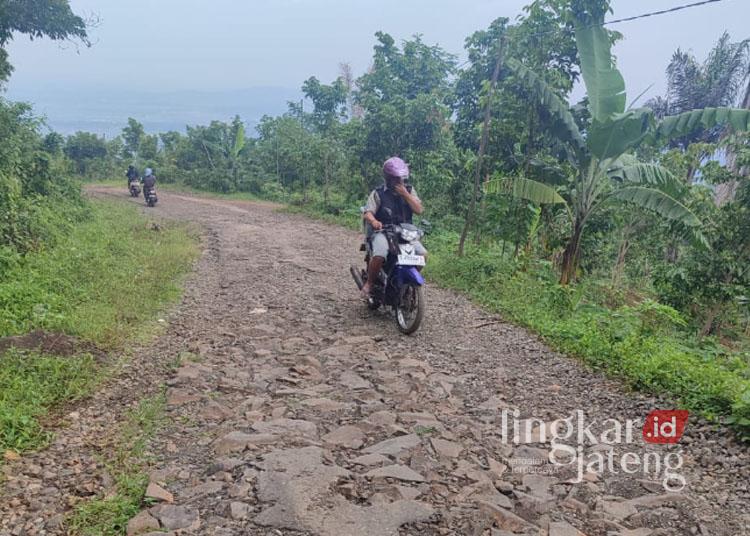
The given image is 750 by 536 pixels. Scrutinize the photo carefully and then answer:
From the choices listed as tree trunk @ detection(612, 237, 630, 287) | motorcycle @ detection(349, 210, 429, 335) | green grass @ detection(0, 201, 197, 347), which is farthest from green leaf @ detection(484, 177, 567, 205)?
tree trunk @ detection(612, 237, 630, 287)

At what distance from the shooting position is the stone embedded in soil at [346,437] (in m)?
3.47

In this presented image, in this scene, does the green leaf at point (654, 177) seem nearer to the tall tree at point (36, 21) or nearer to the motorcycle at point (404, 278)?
the motorcycle at point (404, 278)

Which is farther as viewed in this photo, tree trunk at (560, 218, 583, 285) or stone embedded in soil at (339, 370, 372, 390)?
tree trunk at (560, 218, 583, 285)

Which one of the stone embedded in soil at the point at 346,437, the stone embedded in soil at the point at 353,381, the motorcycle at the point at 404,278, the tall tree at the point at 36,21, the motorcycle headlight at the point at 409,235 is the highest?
the tall tree at the point at 36,21

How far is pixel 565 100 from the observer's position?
927 cm

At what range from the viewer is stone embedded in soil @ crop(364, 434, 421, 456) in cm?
336

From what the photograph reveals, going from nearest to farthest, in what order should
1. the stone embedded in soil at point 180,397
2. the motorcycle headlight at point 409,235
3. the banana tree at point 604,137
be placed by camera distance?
the stone embedded in soil at point 180,397 < the motorcycle headlight at point 409,235 < the banana tree at point 604,137

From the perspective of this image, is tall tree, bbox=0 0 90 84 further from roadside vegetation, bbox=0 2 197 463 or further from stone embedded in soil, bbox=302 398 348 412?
stone embedded in soil, bbox=302 398 348 412

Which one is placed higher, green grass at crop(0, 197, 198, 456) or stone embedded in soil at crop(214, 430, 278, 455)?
green grass at crop(0, 197, 198, 456)

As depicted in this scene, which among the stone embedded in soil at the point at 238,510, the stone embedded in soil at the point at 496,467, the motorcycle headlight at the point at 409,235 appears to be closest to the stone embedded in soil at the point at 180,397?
the stone embedded in soil at the point at 238,510

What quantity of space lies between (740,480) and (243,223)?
1419 cm

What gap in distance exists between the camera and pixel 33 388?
4.04 metres

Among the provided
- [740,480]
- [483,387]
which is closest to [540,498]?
[740,480]

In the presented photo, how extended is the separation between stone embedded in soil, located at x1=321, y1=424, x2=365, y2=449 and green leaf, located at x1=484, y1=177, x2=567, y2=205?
5.96 m
